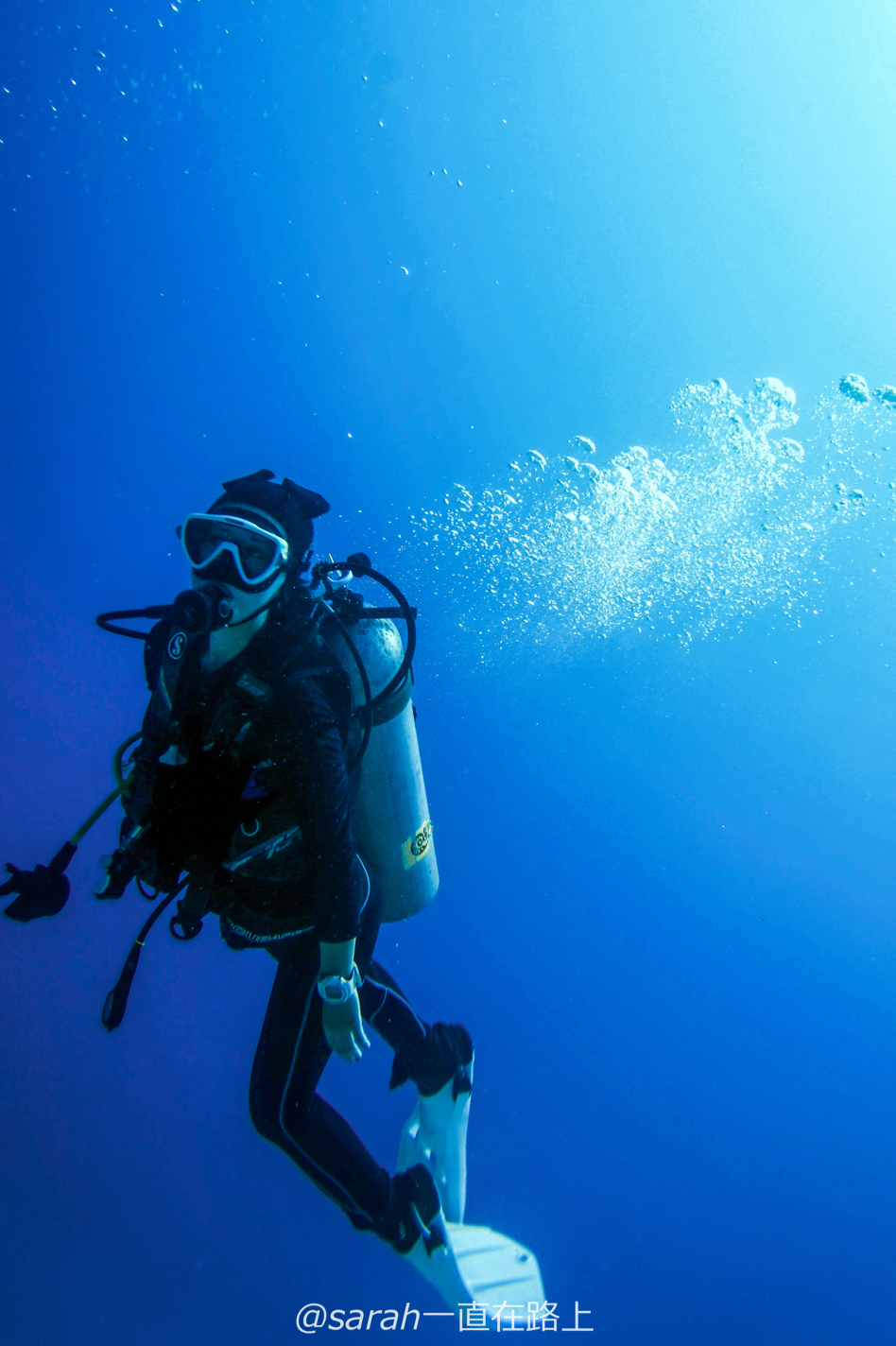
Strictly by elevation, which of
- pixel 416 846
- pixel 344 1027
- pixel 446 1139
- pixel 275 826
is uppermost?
pixel 416 846

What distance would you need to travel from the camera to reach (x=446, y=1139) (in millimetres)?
3023

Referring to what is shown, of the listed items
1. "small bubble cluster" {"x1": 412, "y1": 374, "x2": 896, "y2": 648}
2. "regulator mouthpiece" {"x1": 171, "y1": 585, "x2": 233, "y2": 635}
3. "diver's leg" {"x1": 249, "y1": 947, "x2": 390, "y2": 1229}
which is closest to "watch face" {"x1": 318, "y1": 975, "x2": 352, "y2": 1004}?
"diver's leg" {"x1": 249, "y1": 947, "x2": 390, "y2": 1229}

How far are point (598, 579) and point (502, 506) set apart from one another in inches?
63.0

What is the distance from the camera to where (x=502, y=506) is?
700cm

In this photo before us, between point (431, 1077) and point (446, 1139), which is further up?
point (431, 1077)

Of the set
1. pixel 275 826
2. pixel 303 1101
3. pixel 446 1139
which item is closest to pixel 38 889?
pixel 275 826

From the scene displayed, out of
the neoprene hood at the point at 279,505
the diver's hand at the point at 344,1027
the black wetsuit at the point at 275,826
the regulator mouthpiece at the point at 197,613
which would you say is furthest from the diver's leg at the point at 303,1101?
the neoprene hood at the point at 279,505

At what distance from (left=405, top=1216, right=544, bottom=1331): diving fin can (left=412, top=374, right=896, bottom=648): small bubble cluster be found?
18.5 feet

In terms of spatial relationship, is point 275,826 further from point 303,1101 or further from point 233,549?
point 303,1101

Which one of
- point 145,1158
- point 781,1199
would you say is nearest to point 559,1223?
point 781,1199

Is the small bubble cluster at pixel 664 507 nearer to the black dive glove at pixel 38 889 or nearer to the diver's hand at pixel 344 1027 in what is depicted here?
the black dive glove at pixel 38 889

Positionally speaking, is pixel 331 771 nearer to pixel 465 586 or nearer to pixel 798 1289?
pixel 465 586

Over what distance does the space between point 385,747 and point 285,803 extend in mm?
656

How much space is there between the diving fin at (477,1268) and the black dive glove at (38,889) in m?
2.20
